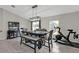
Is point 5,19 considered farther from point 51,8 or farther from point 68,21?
point 68,21

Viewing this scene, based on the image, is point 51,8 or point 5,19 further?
point 5,19

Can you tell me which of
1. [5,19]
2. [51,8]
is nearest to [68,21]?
[51,8]

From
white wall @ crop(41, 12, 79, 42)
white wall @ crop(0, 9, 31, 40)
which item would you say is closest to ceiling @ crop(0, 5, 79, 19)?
white wall @ crop(41, 12, 79, 42)

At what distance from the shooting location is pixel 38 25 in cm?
812

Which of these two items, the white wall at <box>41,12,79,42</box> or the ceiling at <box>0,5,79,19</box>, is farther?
the white wall at <box>41,12,79,42</box>

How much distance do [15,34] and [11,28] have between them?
0.76 meters

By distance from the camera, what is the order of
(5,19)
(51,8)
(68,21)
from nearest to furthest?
(51,8), (68,21), (5,19)

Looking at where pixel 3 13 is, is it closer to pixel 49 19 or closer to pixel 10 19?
pixel 10 19

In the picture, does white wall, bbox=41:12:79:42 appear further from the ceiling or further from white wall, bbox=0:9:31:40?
white wall, bbox=0:9:31:40

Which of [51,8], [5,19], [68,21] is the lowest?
[68,21]

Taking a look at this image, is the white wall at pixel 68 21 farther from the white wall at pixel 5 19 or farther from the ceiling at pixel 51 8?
the white wall at pixel 5 19
